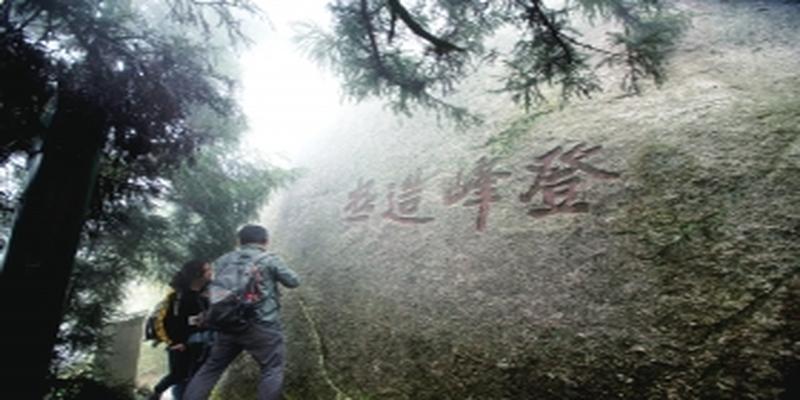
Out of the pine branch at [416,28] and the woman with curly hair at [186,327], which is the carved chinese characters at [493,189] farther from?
the woman with curly hair at [186,327]

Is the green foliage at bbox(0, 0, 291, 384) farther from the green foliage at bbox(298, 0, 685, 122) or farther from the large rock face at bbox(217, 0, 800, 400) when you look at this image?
the large rock face at bbox(217, 0, 800, 400)

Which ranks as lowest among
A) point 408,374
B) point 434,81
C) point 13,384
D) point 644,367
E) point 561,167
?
point 408,374

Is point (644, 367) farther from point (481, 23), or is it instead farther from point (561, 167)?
point (481, 23)

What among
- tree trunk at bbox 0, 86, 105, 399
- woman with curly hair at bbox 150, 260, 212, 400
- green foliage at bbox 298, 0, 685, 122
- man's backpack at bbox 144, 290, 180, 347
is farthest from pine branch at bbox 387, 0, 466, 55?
man's backpack at bbox 144, 290, 180, 347

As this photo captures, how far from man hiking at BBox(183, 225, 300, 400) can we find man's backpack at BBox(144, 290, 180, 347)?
72cm

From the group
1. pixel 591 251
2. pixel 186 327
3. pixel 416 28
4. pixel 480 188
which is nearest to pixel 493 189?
pixel 480 188

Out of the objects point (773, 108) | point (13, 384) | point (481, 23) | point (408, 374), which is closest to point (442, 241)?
point (408, 374)

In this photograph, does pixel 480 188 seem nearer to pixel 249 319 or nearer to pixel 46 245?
pixel 249 319

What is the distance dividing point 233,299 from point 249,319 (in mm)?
281

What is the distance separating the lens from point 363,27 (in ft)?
13.9

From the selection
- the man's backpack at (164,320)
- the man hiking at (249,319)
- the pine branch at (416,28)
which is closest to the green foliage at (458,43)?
the pine branch at (416,28)

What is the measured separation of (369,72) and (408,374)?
3.04 metres

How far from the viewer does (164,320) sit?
525 centimetres

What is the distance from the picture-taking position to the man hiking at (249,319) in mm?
4504
